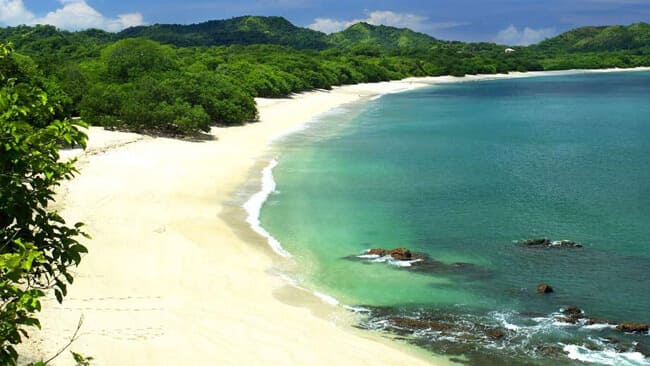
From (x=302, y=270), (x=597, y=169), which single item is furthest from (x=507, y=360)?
(x=597, y=169)

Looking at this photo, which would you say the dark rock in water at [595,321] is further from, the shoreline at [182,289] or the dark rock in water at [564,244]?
the dark rock in water at [564,244]

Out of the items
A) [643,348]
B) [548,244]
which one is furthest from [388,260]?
[643,348]

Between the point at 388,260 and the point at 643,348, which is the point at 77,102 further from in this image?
the point at 643,348

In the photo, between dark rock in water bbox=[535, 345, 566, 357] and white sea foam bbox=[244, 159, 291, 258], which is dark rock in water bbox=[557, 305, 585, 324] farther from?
white sea foam bbox=[244, 159, 291, 258]

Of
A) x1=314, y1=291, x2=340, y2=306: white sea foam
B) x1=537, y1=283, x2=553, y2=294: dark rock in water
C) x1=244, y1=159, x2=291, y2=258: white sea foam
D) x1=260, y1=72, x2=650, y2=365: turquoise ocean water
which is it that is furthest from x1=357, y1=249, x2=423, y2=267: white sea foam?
x1=537, y1=283, x2=553, y2=294: dark rock in water

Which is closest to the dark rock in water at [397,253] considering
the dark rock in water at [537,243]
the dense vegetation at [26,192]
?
the dark rock in water at [537,243]

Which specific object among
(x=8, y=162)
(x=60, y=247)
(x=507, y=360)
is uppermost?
(x=8, y=162)

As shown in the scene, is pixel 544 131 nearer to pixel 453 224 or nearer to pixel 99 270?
pixel 453 224
